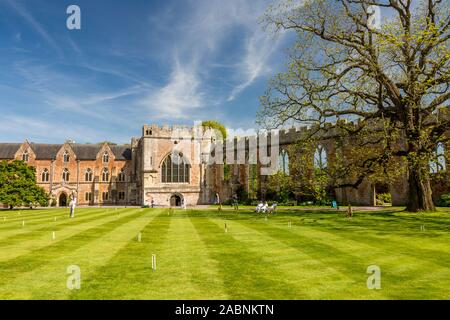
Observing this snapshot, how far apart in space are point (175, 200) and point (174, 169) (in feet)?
16.1

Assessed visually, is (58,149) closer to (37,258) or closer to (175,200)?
(175,200)

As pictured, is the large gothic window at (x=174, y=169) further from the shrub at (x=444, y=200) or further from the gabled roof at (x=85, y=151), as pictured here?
the shrub at (x=444, y=200)

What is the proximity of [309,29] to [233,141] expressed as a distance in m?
29.8

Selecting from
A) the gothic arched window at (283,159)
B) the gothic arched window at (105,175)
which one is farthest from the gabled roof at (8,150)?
the gothic arched window at (283,159)

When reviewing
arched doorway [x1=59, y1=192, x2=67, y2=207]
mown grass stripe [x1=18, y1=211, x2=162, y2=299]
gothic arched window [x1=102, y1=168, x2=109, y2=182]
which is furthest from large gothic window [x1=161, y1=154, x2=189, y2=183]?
mown grass stripe [x1=18, y1=211, x2=162, y2=299]

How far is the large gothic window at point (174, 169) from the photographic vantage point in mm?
53469

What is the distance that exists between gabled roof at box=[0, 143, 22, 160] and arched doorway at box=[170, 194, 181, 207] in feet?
101

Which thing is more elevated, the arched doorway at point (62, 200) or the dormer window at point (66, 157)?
the dormer window at point (66, 157)

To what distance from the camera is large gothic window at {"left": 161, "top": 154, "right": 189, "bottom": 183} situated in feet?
175

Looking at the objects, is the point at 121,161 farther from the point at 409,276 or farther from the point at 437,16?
the point at 409,276

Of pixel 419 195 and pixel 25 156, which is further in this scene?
pixel 25 156

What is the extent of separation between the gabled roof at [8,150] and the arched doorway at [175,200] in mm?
30682

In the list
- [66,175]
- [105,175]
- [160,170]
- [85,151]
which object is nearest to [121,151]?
[105,175]

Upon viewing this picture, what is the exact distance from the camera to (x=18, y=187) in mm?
40562
